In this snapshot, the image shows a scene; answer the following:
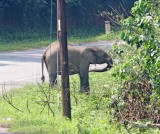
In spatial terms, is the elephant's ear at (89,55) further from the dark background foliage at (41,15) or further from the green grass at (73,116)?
the dark background foliage at (41,15)

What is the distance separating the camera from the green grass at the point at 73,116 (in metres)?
12.4

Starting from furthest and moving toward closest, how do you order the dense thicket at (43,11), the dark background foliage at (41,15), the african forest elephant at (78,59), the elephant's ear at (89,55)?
1. the dense thicket at (43,11)
2. the dark background foliage at (41,15)
3. the elephant's ear at (89,55)
4. the african forest elephant at (78,59)

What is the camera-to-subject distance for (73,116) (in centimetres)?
1409

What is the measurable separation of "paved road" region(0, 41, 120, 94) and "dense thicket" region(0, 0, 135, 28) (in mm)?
8463

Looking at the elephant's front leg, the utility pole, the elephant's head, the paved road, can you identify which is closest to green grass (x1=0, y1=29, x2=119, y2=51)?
the paved road

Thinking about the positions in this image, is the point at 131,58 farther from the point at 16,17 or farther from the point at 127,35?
the point at 16,17

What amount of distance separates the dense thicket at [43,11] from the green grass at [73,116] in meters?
22.5

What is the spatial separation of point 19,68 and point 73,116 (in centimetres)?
1042

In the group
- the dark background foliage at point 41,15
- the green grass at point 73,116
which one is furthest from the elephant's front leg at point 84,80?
the dark background foliage at point 41,15

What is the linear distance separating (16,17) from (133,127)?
98.1ft

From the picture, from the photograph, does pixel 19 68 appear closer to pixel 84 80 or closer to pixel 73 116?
pixel 84 80

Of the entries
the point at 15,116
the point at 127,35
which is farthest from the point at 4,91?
the point at 127,35

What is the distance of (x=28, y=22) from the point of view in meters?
42.3

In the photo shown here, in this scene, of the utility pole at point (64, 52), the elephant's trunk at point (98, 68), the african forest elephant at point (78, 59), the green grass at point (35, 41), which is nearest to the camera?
the utility pole at point (64, 52)
